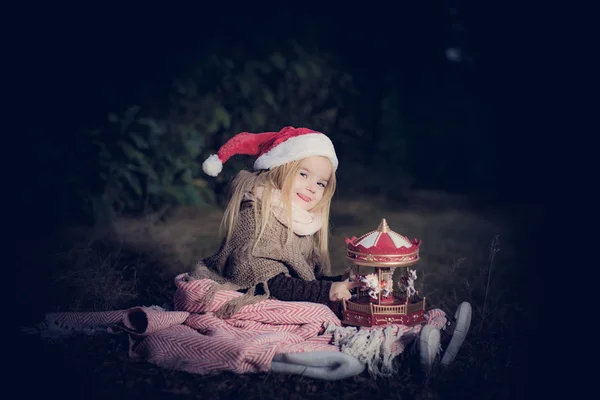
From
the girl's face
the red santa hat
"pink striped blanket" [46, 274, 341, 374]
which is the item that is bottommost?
"pink striped blanket" [46, 274, 341, 374]

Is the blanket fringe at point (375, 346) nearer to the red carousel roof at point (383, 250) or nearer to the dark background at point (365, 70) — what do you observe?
the red carousel roof at point (383, 250)

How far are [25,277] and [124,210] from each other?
2.09 m

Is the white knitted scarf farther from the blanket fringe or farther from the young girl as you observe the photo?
the blanket fringe

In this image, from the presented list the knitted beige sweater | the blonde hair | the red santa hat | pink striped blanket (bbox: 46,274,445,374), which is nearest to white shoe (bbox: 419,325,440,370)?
pink striped blanket (bbox: 46,274,445,374)

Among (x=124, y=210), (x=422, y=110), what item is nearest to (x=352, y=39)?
(x=422, y=110)

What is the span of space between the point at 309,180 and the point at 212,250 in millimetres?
1756

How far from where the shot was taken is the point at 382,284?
3361 millimetres

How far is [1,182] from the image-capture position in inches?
199

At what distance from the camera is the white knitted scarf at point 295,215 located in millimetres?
3656

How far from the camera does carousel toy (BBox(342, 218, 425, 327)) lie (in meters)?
3.26

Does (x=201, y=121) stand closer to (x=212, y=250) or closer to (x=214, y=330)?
(x=212, y=250)

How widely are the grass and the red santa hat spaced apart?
3.33 feet

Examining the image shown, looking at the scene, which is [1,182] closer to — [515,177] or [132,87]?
[132,87]

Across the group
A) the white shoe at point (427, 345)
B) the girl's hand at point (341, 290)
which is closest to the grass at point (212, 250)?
the white shoe at point (427, 345)
